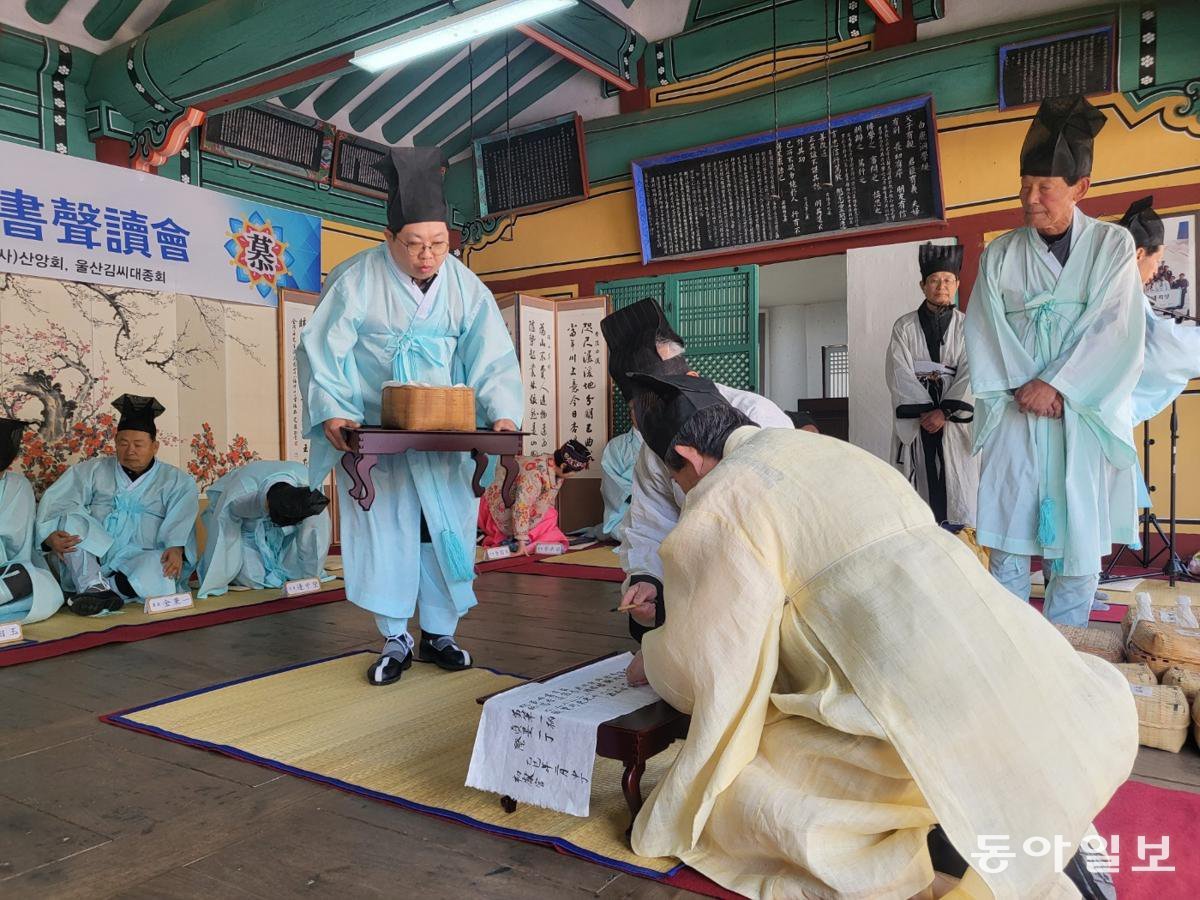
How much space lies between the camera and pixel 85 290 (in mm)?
5543

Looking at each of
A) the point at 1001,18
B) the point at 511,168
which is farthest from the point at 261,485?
the point at 1001,18

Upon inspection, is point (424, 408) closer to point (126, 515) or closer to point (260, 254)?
point (126, 515)

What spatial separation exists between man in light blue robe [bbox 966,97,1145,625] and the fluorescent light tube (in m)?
2.45

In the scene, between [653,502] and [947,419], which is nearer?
[653,502]

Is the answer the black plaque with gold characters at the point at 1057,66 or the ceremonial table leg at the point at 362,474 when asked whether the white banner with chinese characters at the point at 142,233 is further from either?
the black plaque with gold characters at the point at 1057,66

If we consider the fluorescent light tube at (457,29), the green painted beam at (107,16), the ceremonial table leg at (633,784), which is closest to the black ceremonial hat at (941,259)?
the fluorescent light tube at (457,29)

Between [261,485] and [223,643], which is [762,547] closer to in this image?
[223,643]

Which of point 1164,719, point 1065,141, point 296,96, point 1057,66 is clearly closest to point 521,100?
point 296,96

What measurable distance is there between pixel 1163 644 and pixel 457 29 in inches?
164

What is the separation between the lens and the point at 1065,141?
9.80 ft

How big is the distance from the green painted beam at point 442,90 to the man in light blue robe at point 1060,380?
526 centimetres

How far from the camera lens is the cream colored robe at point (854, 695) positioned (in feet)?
4.39

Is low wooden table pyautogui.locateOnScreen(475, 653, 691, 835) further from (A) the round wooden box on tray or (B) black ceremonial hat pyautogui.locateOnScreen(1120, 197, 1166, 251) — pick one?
(B) black ceremonial hat pyautogui.locateOnScreen(1120, 197, 1166, 251)

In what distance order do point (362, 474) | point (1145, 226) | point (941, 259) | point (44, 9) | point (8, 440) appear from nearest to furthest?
point (362, 474), point (1145, 226), point (8, 440), point (941, 259), point (44, 9)
